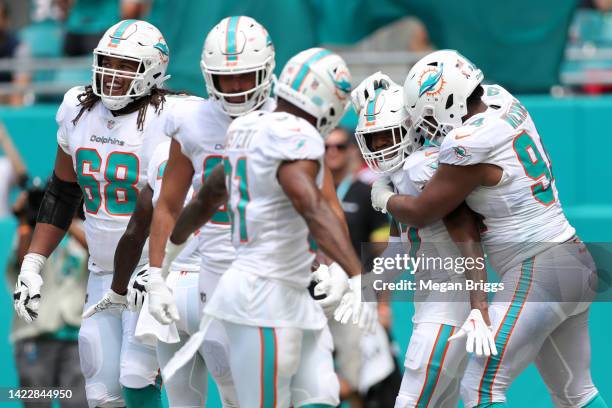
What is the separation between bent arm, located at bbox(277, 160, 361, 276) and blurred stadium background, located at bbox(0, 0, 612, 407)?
136 inches

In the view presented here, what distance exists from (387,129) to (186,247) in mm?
966

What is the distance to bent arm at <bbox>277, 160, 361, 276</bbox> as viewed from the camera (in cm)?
440

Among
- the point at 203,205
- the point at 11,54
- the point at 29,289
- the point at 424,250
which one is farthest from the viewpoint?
the point at 11,54

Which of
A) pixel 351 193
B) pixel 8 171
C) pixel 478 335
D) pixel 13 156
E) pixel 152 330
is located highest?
pixel 478 335

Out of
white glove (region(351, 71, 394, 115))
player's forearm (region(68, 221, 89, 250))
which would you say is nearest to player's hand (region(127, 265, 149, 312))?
white glove (region(351, 71, 394, 115))

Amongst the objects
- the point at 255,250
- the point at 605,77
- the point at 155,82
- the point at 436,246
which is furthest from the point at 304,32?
the point at 255,250

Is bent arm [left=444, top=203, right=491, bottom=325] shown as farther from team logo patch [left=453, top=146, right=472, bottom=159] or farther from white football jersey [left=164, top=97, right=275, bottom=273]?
white football jersey [left=164, top=97, right=275, bottom=273]

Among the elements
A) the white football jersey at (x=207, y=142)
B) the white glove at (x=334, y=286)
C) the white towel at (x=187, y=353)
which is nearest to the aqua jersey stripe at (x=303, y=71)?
the white football jersey at (x=207, y=142)

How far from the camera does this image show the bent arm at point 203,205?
186 inches

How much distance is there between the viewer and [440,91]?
524cm

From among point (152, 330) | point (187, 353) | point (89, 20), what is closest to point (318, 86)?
point (187, 353)

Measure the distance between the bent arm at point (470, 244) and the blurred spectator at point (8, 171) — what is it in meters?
3.90

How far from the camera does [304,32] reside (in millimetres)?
8508

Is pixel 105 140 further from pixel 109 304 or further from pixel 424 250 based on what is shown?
pixel 424 250
